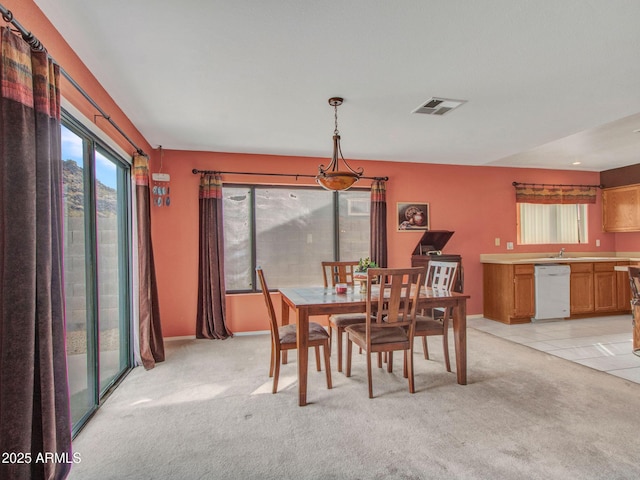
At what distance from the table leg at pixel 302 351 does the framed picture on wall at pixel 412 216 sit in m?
2.93

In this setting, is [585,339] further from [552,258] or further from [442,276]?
[442,276]

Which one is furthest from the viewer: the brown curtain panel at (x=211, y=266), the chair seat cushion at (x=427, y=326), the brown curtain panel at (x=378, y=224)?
the brown curtain panel at (x=378, y=224)

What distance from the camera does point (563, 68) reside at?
7.91 ft

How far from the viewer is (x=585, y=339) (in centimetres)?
420

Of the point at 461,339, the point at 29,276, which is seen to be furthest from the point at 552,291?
the point at 29,276

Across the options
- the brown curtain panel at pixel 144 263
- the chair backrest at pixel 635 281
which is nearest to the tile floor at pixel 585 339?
the chair backrest at pixel 635 281

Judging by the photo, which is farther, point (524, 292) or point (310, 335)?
point (524, 292)

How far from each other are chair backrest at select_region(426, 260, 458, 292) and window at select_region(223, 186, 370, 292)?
1356mm

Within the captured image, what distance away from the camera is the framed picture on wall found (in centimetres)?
519

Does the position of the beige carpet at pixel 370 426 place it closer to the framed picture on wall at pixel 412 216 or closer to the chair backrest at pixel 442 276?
the chair backrest at pixel 442 276

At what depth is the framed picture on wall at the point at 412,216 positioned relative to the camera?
5191 mm

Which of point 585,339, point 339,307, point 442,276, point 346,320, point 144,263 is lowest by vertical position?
point 585,339

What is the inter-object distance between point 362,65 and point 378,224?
2793 millimetres

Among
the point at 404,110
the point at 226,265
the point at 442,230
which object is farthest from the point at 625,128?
the point at 226,265
